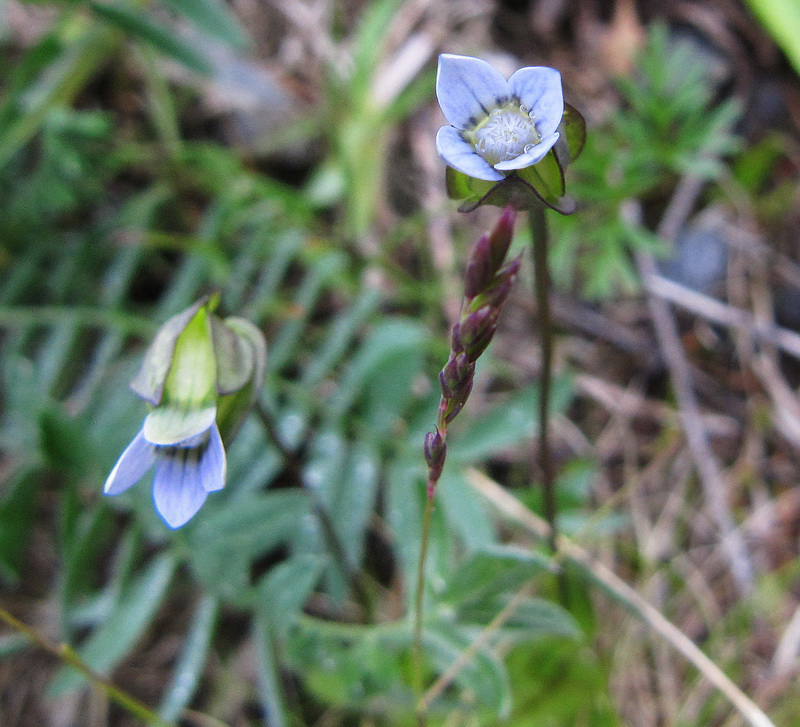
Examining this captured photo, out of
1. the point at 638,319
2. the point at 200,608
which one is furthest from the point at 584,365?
the point at 200,608

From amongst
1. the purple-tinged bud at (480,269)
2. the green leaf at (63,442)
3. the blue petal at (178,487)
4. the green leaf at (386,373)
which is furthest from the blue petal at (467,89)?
the green leaf at (63,442)

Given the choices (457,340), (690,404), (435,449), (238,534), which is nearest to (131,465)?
(435,449)

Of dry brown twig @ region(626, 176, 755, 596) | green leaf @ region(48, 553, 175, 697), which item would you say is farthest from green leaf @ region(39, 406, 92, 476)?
dry brown twig @ region(626, 176, 755, 596)

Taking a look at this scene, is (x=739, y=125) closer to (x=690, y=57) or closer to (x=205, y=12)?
(x=690, y=57)

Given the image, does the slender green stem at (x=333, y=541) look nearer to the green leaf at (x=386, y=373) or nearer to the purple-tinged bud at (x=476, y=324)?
the green leaf at (x=386, y=373)

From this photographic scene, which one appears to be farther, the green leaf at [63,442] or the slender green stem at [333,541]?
the green leaf at [63,442]

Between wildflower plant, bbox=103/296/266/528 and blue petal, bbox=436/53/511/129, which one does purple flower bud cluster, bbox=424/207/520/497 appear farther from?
wildflower plant, bbox=103/296/266/528
